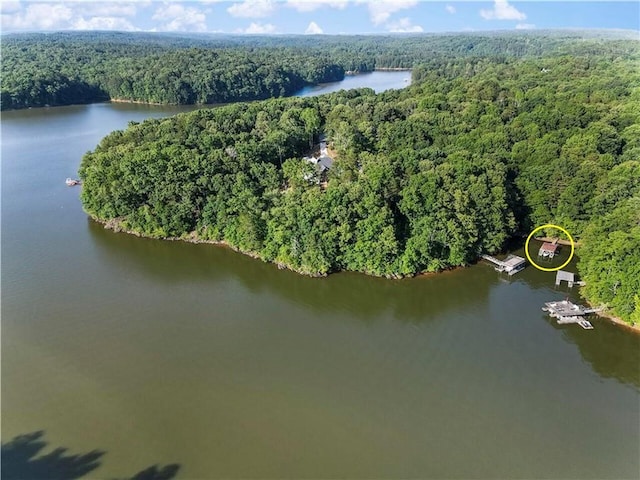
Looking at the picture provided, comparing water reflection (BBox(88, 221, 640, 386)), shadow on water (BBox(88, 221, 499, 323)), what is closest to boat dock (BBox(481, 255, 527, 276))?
water reflection (BBox(88, 221, 640, 386))

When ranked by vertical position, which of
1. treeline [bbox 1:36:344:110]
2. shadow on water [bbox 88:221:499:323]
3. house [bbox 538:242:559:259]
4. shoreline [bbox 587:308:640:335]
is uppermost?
treeline [bbox 1:36:344:110]

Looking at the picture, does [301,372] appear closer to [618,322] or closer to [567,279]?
[618,322]

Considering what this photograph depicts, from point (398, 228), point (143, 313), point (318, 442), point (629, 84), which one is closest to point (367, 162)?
point (398, 228)

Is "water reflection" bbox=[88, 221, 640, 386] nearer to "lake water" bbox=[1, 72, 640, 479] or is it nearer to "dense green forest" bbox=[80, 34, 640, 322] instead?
"lake water" bbox=[1, 72, 640, 479]

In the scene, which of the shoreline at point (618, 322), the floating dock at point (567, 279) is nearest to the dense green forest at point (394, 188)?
the shoreline at point (618, 322)

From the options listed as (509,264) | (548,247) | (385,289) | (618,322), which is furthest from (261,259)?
(618,322)

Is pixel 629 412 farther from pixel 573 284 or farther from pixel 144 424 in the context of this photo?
pixel 144 424
